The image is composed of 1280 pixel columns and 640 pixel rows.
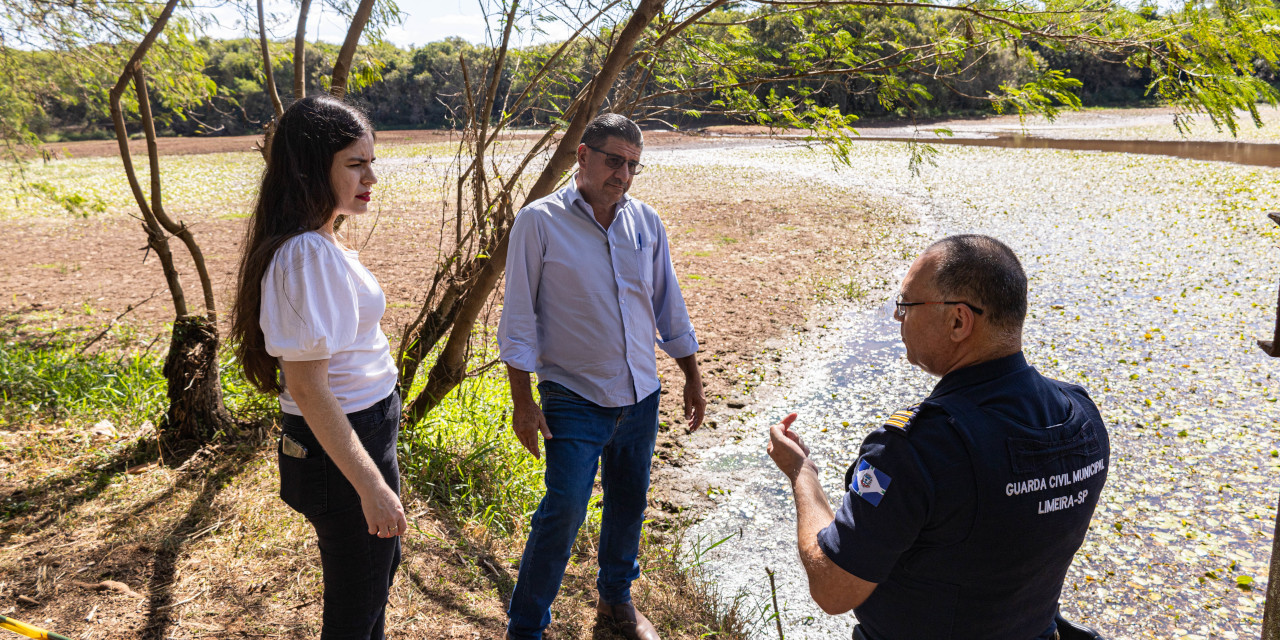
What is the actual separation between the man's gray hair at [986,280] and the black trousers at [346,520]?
1.50 metres

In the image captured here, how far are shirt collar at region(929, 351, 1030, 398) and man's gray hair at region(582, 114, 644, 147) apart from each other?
5.03 ft

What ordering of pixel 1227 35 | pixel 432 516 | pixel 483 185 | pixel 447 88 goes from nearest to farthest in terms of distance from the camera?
pixel 1227 35 → pixel 432 516 → pixel 483 185 → pixel 447 88

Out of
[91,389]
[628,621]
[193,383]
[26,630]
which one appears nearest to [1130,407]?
[628,621]

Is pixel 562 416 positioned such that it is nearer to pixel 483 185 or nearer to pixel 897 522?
pixel 897 522

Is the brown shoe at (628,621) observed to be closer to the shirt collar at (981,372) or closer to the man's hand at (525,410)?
the man's hand at (525,410)

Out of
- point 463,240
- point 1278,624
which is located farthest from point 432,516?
point 1278,624

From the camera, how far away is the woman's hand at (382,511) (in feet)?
6.16

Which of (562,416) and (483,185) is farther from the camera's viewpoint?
(483,185)

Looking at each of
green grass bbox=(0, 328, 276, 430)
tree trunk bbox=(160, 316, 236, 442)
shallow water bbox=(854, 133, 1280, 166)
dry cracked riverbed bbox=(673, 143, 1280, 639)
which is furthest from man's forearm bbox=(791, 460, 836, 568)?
shallow water bbox=(854, 133, 1280, 166)

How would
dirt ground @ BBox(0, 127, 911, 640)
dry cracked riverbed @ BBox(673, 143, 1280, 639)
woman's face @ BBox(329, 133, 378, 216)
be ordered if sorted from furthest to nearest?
dry cracked riverbed @ BBox(673, 143, 1280, 639)
dirt ground @ BBox(0, 127, 911, 640)
woman's face @ BBox(329, 133, 378, 216)

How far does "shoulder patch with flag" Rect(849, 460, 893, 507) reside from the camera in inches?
60.6

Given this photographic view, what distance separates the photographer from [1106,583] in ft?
12.9

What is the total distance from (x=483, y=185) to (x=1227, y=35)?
347 centimetres

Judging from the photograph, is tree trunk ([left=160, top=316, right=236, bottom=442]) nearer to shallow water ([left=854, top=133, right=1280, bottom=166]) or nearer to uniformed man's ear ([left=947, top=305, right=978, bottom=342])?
uniformed man's ear ([left=947, top=305, right=978, bottom=342])
